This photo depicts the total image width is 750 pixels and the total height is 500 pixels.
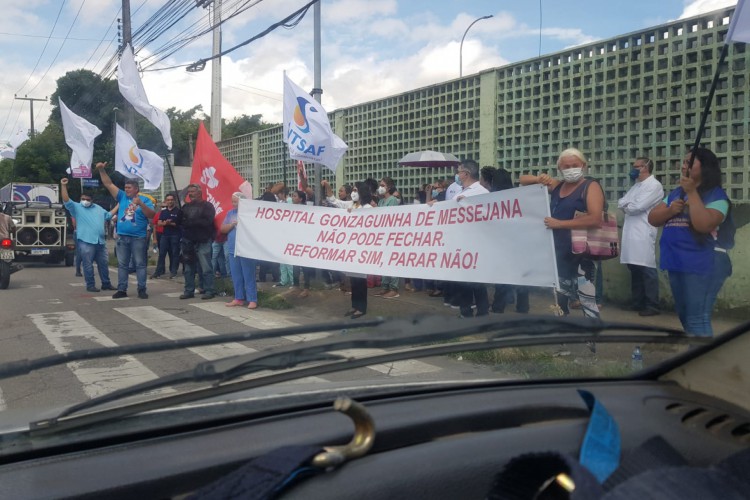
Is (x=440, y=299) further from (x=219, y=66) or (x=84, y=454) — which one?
(x=219, y=66)

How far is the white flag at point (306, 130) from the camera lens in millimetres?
10727

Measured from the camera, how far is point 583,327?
7.37 ft

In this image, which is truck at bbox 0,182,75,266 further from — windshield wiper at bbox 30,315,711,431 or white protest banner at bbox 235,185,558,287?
windshield wiper at bbox 30,315,711,431

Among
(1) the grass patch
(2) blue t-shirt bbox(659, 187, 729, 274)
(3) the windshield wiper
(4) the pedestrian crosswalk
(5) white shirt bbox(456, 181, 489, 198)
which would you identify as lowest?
(4) the pedestrian crosswalk

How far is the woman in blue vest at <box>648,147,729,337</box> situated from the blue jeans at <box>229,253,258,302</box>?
6.41 meters

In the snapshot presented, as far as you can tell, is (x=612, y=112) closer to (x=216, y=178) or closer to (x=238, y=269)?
(x=238, y=269)

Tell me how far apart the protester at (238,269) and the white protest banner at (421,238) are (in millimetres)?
279

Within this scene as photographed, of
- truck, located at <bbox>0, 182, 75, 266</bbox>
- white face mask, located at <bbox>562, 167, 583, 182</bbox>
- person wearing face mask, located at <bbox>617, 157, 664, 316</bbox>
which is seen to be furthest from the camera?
truck, located at <bbox>0, 182, 75, 266</bbox>

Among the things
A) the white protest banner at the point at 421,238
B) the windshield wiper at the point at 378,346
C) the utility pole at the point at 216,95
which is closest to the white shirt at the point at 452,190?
the white protest banner at the point at 421,238

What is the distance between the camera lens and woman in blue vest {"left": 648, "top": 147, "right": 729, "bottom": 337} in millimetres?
5148

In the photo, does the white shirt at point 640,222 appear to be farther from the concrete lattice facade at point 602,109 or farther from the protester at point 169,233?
the protester at point 169,233

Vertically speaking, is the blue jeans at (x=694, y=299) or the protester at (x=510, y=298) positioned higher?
the blue jeans at (x=694, y=299)

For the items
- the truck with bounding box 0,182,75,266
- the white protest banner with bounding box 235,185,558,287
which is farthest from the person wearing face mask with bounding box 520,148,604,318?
the truck with bounding box 0,182,75,266

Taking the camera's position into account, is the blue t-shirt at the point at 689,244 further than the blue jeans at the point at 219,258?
No
